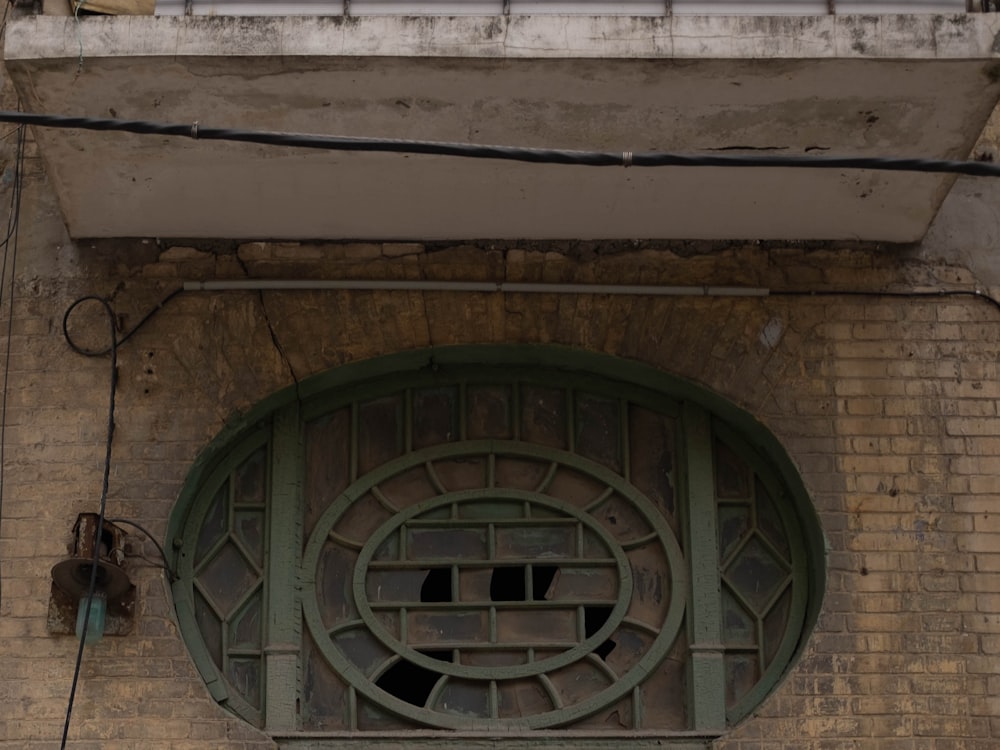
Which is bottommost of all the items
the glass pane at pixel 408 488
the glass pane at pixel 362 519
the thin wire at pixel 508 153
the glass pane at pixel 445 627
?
the glass pane at pixel 445 627

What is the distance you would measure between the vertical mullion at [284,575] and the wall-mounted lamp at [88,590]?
24.4 inches

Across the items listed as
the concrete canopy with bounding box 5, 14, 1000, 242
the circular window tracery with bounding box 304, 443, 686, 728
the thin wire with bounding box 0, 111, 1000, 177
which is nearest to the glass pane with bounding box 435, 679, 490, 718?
the circular window tracery with bounding box 304, 443, 686, 728

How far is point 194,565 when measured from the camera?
7.70m

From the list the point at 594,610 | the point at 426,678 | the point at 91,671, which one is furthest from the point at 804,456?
the point at 91,671

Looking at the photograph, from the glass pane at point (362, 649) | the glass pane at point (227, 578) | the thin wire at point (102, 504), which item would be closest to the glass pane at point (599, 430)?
the glass pane at point (362, 649)

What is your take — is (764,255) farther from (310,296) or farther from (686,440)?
(310,296)

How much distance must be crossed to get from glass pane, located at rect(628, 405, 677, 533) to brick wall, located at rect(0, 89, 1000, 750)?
0.32m

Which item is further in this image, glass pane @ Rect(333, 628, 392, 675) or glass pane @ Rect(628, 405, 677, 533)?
glass pane @ Rect(628, 405, 677, 533)

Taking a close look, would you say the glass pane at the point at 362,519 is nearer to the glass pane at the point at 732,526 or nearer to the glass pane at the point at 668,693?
the glass pane at the point at 668,693

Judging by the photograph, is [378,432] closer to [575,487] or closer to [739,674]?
[575,487]

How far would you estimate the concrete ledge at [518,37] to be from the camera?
22.8ft

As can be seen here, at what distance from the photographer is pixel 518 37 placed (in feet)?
22.8

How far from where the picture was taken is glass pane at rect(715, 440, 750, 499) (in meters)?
7.92

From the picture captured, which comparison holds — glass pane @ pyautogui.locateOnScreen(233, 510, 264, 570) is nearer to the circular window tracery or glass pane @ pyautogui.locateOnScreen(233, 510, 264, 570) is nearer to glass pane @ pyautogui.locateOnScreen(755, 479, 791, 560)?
the circular window tracery
